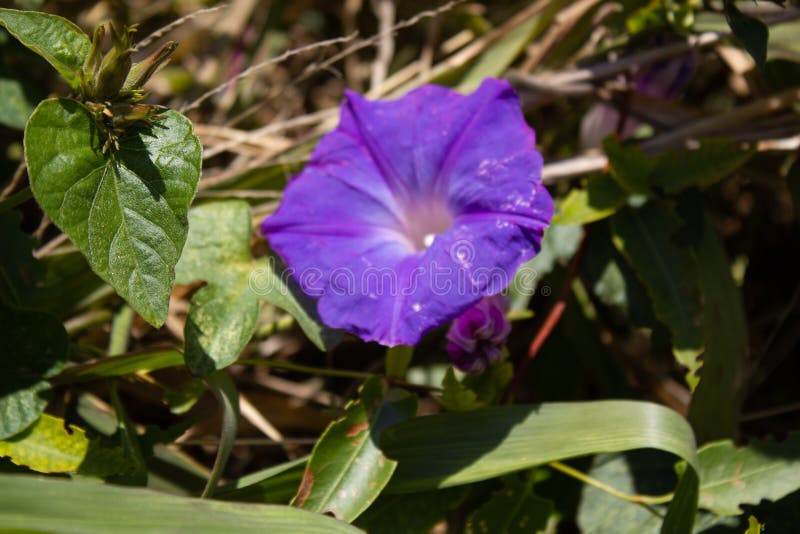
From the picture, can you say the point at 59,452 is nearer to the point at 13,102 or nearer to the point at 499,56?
the point at 13,102

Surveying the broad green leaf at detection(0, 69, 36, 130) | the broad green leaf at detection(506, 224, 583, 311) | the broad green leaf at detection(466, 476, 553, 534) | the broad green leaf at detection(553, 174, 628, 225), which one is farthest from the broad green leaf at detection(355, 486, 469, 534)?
the broad green leaf at detection(0, 69, 36, 130)

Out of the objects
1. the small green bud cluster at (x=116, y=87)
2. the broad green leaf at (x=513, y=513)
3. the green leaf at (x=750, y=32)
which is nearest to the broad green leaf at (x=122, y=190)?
the small green bud cluster at (x=116, y=87)

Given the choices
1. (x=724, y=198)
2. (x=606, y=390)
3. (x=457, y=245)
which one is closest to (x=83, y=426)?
(x=457, y=245)

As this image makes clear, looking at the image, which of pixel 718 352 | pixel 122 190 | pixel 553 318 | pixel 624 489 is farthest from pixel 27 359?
pixel 718 352

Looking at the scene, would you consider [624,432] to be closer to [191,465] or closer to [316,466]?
[316,466]

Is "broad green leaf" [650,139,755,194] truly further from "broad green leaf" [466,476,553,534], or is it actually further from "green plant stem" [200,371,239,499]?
"green plant stem" [200,371,239,499]

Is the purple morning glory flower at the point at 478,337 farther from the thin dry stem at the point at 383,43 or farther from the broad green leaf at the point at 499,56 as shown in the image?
the thin dry stem at the point at 383,43

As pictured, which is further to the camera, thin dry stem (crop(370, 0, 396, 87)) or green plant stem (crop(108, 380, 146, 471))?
thin dry stem (crop(370, 0, 396, 87))
